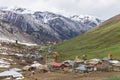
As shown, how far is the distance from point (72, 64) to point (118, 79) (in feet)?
325

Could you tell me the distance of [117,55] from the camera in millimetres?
188250

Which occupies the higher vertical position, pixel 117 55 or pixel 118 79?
pixel 117 55

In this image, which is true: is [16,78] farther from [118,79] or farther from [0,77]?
[118,79]

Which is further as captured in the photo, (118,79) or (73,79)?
(73,79)

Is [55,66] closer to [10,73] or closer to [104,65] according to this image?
[104,65]

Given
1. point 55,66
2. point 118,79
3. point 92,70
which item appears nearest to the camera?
point 118,79

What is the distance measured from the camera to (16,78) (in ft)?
346

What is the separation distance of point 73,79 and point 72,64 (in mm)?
51216

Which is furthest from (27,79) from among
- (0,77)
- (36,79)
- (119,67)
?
(119,67)

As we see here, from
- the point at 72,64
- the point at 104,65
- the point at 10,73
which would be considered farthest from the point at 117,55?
the point at 10,73

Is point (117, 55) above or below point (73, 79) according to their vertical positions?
above

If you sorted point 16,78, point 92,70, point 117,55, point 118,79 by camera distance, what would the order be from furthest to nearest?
1. point 117,55
2. point 92,70
3. point 16,78
4. point 118,79

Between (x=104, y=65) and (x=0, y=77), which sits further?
(x=104, y=65)

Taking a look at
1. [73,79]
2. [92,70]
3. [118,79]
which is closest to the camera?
[118,79]
